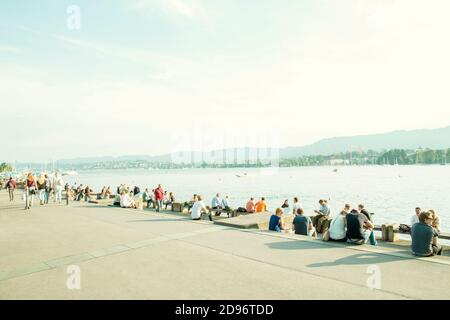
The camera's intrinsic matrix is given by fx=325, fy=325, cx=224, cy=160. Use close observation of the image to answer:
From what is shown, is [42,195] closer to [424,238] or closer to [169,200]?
[169,200]

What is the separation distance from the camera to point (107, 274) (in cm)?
697

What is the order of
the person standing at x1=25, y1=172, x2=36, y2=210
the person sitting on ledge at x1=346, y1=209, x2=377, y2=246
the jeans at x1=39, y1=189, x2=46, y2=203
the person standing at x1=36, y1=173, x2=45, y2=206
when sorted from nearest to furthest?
the person sitting on ledge at x1=346, y1=209, x2=377, y2=246 < the person standing at x1=25, y1=172, x2=36, y2=210 < the person standing at x1=36, y1=173, x2=45, y2=206 < the jeans at x1=39, y1=189, x2=46, y2=203

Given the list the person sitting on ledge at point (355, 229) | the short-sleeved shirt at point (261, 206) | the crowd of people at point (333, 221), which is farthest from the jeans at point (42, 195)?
the person sitting on ledge at point (355, 229)

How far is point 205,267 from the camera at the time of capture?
7.37 m

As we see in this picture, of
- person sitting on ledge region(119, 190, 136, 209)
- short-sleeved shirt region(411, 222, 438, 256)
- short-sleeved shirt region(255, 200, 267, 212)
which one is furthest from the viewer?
person sitting on ledge region(119, 190, 136, 209)

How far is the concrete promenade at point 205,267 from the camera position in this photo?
233 inches

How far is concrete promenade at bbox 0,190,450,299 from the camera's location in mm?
5926

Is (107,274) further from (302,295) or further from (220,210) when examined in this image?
(220,210)

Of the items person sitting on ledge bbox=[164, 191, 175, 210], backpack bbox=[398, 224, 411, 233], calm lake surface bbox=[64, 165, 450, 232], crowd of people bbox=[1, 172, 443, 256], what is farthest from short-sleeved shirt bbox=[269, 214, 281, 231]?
calm lake surface bbox=[64, 165, 450, 232]

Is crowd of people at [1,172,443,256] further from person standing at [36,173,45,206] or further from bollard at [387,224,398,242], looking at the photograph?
bollard at [387,224,398,242]

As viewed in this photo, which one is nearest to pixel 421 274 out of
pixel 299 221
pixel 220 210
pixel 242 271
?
pixel 242 271

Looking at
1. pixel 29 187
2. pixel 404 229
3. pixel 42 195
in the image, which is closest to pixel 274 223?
pixel 404 229

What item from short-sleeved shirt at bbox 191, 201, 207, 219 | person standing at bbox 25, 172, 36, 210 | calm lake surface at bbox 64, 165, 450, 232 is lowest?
calm lake surface at bbox 64, 165, 450, 232
